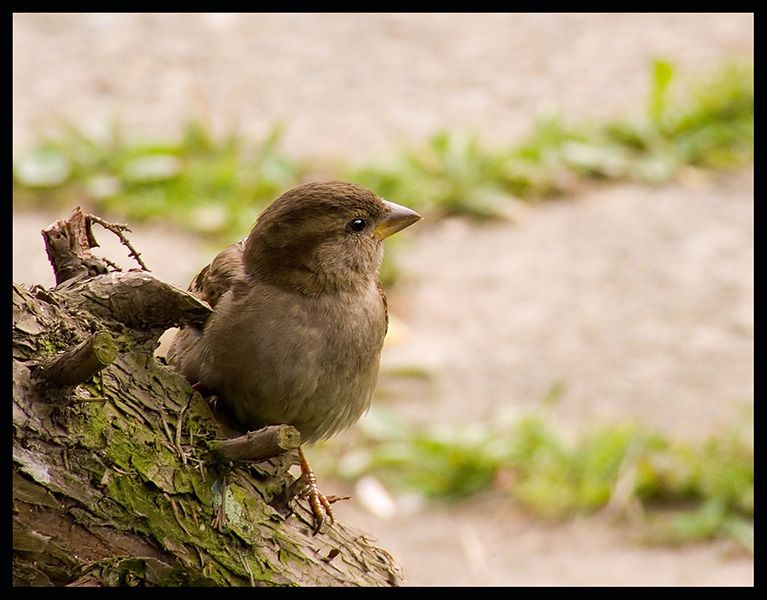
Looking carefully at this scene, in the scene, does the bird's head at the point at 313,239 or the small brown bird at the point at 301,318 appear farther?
the bird's head at the point at 313,239

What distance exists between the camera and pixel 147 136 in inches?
295

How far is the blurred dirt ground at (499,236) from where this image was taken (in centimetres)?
518

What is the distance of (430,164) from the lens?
734 centimetres

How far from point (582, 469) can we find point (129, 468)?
2973 millimetres

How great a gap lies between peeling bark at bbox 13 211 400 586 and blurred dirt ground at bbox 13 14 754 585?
2.01 metres

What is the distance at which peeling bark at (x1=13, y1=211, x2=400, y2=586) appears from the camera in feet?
8.25

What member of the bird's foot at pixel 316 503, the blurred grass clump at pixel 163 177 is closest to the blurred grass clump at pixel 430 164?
the blurred grass clump at pixel 163 177

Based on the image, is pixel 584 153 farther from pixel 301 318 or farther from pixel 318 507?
pixel 318 507

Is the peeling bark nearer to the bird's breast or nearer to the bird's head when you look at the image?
the bird's breast

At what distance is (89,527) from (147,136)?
5.17m

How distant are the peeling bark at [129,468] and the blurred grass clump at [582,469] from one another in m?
2.25

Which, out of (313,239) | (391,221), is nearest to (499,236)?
(391,221)

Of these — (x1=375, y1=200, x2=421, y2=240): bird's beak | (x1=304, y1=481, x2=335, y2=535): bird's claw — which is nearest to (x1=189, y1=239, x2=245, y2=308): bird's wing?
(x1=375, y1=200, x2=421, y2=240): bird's beak

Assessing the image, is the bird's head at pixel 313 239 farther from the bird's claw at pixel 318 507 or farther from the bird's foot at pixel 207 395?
the bird's claw at pixel 318 507
